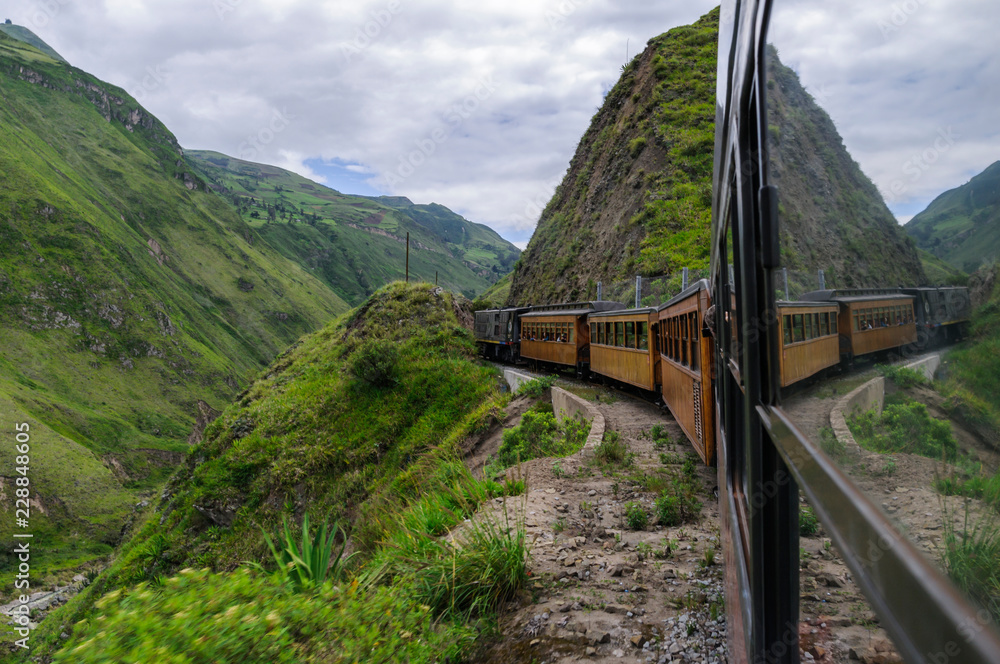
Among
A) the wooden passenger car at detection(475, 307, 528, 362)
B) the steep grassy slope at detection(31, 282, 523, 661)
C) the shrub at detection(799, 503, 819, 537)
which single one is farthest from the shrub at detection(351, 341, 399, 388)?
the shrub at detection(799, 503, 819, 537)

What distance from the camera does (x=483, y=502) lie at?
6402 mm

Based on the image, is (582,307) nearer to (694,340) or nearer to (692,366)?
(692,366)

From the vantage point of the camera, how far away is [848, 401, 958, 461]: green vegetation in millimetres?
651

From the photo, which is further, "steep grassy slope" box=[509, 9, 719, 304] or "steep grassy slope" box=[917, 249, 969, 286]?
"steep grassy slope" box=[509, 9, 719, 304]

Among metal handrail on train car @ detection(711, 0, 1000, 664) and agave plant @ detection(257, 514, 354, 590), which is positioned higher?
metal handrail on train car @ detection(711, 0, 1000, 664)

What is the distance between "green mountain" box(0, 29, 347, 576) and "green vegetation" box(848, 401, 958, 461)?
123ft

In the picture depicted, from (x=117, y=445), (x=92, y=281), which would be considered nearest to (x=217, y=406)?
(x=117, y=445)

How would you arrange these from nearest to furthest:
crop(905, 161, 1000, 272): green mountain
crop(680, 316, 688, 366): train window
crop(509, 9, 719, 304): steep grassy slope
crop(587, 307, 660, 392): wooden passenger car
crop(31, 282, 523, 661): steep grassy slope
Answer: crop(905, 161, 1000, 272): green mountain < crop(680, 316, 688, 366): train window < crop(587, 307, 660, 392): wooden passenger car < crop(31, 282, 523, 661): steep grassy slope < crop(509, 9, 719, 304): steep grassy slope

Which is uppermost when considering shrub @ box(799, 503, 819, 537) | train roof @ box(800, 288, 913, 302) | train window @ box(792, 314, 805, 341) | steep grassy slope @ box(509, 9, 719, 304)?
steep grassy slope @ box(509, 9, 719, 304)

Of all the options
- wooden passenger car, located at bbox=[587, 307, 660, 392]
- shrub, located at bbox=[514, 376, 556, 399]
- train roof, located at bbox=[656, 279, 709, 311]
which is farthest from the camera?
shrub, located at bbox=[514, 376, 556, 399]

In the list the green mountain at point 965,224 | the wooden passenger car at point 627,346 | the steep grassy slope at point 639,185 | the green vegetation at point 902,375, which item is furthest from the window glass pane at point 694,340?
the steep grassy slope at point 639,185

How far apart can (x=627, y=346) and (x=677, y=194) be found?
1619cm

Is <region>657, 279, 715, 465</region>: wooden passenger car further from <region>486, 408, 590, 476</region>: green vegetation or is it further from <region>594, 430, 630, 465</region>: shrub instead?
<region>486, 408, 590, 476</region>: green vegetation

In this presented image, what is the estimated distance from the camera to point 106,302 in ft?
297
